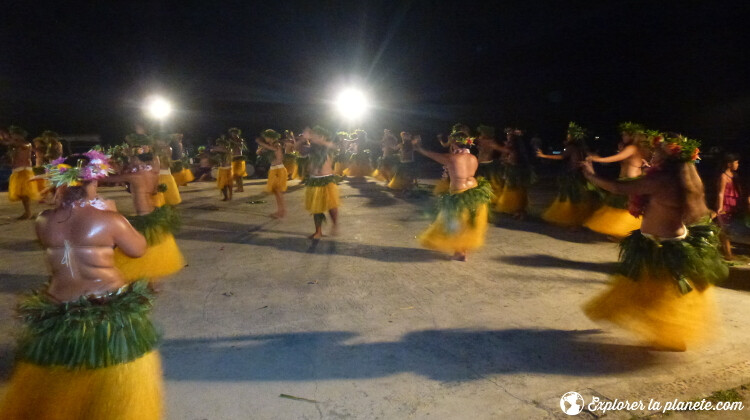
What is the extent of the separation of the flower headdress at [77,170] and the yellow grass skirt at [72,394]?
0.90 metres

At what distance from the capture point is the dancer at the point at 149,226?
455 centimetres

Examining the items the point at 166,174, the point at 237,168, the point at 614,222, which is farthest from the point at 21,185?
the point at 614,222

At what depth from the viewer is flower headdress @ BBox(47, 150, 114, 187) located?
2455mm

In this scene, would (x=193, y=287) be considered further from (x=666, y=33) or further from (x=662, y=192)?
(x=666, y=33)

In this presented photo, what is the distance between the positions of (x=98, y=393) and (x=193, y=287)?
2.94 metres

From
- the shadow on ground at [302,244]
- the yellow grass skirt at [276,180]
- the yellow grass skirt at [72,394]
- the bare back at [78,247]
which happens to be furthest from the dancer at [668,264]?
the yellow grass skirt at [276,180]

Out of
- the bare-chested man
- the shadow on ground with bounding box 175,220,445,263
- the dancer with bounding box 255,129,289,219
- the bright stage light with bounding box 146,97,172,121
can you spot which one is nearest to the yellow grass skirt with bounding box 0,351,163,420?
the shadow on ground with bounding box 175,220,445,263

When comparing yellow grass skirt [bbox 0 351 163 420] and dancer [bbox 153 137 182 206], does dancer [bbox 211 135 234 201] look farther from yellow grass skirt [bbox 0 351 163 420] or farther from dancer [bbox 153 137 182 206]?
yellow grass skirt [bbox 0 351 163 420]

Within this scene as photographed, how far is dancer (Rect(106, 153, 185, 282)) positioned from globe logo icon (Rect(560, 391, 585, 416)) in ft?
12.0

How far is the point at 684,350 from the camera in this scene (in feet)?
11.4

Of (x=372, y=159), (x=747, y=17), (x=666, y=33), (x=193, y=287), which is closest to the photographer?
(x=193, y=287)

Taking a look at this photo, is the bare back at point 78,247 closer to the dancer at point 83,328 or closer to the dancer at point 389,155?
the dancer at point 83,328

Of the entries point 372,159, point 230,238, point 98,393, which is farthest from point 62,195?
point 372,159

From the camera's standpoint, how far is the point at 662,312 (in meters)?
3.32
